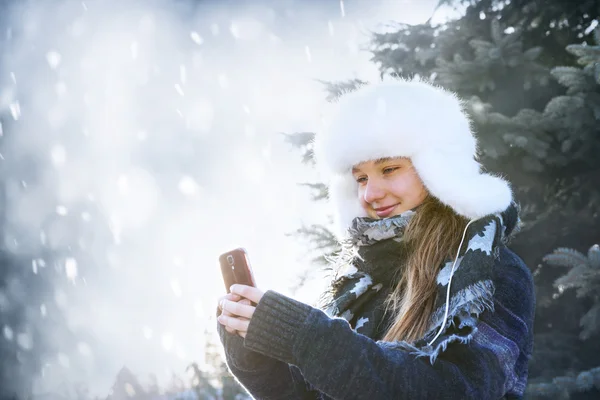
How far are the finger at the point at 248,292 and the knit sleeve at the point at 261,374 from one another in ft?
0.64

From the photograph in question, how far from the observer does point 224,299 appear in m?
1.30

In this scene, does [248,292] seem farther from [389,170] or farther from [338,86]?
[338,86]

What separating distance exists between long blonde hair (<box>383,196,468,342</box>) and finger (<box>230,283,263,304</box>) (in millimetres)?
552

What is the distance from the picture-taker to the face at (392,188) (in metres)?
1.85

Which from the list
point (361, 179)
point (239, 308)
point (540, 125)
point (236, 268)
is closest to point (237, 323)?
point (239, 308)

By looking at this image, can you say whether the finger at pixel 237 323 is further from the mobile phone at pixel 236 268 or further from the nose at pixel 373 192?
the nose at pixel 373 192

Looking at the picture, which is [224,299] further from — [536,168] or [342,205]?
[536,168]

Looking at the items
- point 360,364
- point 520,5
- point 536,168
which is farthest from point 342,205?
point 520,5

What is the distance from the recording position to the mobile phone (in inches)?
53.4

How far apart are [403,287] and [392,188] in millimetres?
354

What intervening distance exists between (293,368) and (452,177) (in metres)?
0.83

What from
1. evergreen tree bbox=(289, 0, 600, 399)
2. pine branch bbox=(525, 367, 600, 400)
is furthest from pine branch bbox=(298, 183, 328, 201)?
pine branch bbox=(525, 367, 600, 400)

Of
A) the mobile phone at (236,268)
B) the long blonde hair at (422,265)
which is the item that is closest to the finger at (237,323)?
the mobile phone at (236,268)

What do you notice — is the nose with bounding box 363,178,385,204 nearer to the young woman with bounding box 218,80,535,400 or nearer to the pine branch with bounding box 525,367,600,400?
the young woman with bounding box 218,80,535,400
